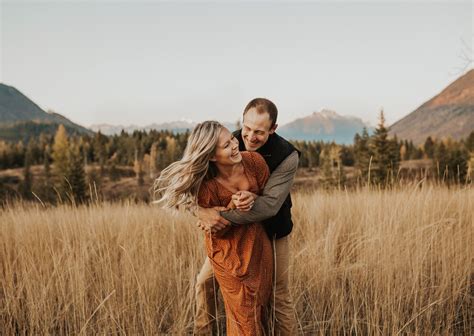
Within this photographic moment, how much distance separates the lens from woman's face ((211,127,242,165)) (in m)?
2.07

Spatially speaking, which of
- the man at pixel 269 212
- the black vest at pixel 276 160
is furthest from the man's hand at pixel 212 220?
the black vest at pixel 276 160

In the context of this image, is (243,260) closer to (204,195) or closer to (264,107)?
(204,195)

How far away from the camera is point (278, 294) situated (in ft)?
8.10

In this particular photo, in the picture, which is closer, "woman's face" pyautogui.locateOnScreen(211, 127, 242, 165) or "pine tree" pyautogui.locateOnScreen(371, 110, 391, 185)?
"woman's face" pyautogui.locateOnScreen(211, 127, 242, 165)

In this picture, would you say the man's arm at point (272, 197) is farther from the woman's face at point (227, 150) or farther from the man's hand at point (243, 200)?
the woman's face at point (227, 150)

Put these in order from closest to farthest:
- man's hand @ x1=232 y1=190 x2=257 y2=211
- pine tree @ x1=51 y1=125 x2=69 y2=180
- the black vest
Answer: man's hand @ x1=232 y1=190 x2=257 y2=211 < the black vest < pine tree @ x1=51 y1=125 x2=69 y2=180

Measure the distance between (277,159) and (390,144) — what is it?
1168 inches

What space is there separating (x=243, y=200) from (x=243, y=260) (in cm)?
36

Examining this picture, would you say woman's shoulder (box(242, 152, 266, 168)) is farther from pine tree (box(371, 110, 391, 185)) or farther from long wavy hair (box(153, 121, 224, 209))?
pine tree (box(371, 110, 391, 185))

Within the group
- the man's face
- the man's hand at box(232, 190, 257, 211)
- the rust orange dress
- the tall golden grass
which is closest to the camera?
the man's hand at box(232, 190, 257, 211)

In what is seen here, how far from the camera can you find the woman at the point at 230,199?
2.08 metres

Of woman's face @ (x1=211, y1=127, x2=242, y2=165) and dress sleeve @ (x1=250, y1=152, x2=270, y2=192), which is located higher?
woman's face @ (x1=211, y1=127, x2=242, y2=165)

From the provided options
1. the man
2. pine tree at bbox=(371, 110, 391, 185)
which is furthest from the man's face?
pine tree at bbox=(371, 110, 391, 185)

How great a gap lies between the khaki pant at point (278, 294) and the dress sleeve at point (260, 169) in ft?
1.45
